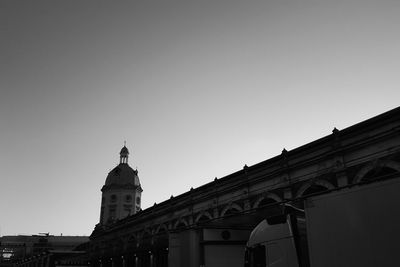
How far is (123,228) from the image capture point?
2160 inches

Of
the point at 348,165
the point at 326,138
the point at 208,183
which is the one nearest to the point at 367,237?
the point at 348,165

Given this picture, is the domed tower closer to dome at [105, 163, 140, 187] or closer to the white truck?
dome at [105, 163, 140, 187]

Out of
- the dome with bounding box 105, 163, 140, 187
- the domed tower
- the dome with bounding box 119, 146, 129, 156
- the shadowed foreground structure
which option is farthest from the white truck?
the dome with bounding box 119, 146, 129, 156

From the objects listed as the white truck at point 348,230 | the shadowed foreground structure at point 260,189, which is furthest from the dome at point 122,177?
the white truck at point 348,230

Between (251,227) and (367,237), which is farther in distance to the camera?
(251,227)

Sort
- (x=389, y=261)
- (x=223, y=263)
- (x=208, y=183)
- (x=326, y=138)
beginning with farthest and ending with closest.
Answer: (x=208, y=183)
(x=326, y=138)
(x=223, y=263)
(x=389, y=261)

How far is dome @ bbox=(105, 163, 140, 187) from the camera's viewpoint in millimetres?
74375

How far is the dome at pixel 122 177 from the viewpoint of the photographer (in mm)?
74375

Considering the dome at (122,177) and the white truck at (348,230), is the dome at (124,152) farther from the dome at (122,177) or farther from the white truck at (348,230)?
the white truck at (348,230)

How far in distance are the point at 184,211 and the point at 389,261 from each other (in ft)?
106

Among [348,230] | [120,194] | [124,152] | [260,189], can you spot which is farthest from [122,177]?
[348,230]

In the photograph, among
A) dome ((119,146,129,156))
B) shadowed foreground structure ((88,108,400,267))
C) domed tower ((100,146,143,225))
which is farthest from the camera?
dome ((119,146,129,156))

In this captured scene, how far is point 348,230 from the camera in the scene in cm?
901

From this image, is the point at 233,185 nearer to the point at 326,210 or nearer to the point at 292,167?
the point at 292,167
